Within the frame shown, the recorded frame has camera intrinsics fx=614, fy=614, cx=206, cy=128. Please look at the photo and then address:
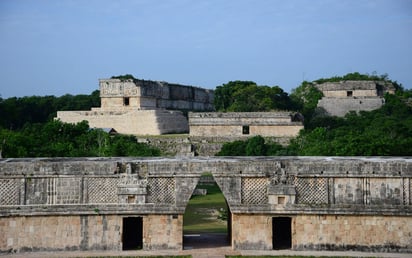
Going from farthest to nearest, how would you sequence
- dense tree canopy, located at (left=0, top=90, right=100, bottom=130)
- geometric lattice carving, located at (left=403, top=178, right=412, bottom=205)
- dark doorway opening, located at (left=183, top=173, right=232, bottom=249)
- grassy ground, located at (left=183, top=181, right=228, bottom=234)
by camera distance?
dense tree canopy, located at (left=0, top=90, right=100, bottom=130) → grassy ground, located at (left=183, top=181, right=228, bottom=234) → dark doorway opening, located at (left=183, top=173, right=232, bottom=249) → geometric lattice carving, located at (left=403, top=178, right=412, bottom=205)

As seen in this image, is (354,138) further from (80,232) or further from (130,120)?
Answer: (130,120)

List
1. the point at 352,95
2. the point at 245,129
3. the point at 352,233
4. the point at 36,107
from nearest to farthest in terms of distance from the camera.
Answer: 1. the point at 352,233
2. the point at 245,129
3. the point at 352,95
4. the point at 36,107

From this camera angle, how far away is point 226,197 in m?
13.4

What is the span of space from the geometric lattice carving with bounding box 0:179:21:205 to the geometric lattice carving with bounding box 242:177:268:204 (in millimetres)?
4971

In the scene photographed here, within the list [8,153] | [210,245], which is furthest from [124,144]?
[210,245]

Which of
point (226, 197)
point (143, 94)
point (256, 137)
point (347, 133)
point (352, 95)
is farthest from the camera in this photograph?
point (352, 95)

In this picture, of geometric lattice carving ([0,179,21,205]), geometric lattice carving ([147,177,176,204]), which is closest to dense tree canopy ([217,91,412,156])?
geometric lattice carving ([147,177,176,204])

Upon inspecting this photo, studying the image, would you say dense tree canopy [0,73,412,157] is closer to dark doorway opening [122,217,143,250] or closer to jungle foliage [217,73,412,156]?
jungle foliage [217,73,412,156]

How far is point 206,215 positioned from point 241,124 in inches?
689

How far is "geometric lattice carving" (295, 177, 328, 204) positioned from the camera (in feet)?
44.1

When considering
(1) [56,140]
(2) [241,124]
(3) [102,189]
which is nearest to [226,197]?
(3) [102,189]

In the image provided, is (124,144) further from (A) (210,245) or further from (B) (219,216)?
(A) (210,245)

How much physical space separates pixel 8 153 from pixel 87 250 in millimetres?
10832

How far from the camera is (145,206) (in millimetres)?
13367
